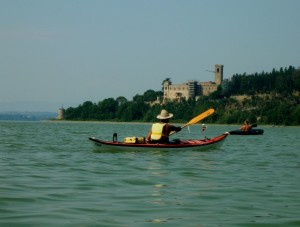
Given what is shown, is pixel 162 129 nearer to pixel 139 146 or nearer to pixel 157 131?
pixel 157 131

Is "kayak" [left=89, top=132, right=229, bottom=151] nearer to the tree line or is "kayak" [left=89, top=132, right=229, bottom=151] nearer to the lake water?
the lake water

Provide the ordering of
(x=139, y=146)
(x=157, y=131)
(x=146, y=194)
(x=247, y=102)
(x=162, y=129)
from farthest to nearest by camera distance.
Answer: (x=247, y=102)
(x=157, y=131)
(x=162, y=129)
(x=139, y=146)
(x=146, y=194)

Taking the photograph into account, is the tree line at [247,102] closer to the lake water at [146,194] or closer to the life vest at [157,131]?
the life vest at [157,131]

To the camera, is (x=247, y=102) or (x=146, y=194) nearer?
(x=146, y=194)

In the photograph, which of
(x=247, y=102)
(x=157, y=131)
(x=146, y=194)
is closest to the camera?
(x=146, y=194)

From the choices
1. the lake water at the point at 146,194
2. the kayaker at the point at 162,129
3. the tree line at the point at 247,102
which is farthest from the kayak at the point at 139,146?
the tree line at the point at 247,102

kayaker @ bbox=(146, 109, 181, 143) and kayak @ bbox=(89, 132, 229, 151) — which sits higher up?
kayaker @ bbox=(146, 109, 181, 143)

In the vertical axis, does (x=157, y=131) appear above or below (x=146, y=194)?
above

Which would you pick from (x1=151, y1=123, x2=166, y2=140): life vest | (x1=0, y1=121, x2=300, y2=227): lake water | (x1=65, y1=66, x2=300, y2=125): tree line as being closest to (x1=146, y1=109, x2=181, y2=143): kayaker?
(x1=151, y1=123, x2=166, y2=140): life vest

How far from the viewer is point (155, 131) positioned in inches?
843

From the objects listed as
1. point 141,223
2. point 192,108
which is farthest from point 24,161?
point 192,108

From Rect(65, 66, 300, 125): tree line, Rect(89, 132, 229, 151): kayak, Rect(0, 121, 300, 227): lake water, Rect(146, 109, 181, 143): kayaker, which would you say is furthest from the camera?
Rect(65, 66, 300, 125): tree line

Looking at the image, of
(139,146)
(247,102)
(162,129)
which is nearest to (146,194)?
(139,146)

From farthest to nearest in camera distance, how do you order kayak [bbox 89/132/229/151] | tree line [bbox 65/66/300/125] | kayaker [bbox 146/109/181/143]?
1. tree line [bbox 65/66/300/125]
2. kayaker [bbox 146/109/181/143]
3. kayak [bbox 89/132/229/151]
